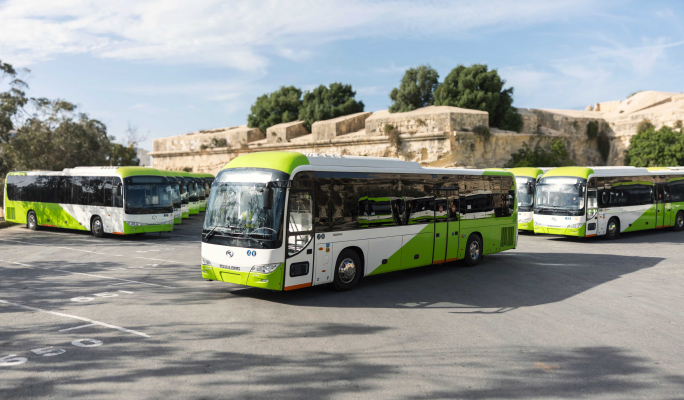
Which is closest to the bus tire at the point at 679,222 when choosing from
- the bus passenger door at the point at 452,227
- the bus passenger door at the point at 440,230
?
the bus passenger door at the point at 452,227

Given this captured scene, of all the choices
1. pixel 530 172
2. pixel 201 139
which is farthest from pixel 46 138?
pixel 530 172

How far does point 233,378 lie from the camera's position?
562 cm

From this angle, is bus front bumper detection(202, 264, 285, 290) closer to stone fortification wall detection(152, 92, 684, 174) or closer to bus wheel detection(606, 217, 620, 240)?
bus wheel detection(606, 217, 620, 240)

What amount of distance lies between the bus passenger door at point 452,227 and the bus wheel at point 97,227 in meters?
13.5

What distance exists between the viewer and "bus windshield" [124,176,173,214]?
18719 mm

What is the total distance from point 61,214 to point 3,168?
778 inches

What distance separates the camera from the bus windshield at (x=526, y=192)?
2103 centimetres

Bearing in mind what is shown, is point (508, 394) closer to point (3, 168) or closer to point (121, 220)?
point (121, 220)

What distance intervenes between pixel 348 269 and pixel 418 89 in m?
42.5

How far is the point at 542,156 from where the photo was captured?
4016 centimetres

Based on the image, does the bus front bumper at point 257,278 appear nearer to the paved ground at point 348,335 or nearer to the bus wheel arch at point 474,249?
the paved ground at point 348,335

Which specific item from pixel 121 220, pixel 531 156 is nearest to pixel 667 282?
pixel 121 220

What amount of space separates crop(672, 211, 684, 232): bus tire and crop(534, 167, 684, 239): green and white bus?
187 cm

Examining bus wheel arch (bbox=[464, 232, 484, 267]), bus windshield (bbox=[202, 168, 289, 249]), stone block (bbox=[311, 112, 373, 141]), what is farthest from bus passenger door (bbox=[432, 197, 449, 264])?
stone block (bbox=[311, 112, 373, 141])
